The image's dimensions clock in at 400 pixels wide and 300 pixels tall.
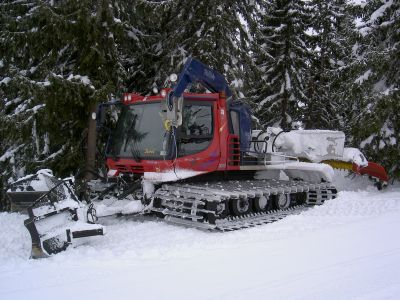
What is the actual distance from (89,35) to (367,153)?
371 inches

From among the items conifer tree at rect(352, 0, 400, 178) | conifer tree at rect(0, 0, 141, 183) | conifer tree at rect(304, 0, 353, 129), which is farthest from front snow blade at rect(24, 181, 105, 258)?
conifer tree at rect(304, 0, 353, 129)

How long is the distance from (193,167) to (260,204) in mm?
1898

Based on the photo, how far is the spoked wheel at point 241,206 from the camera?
862 cm

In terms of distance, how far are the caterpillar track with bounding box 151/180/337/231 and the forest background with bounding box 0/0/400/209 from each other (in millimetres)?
3427

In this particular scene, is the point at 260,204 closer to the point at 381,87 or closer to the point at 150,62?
the point at 150,62

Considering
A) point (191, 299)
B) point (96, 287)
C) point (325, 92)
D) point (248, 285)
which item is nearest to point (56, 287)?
point (96, 287)

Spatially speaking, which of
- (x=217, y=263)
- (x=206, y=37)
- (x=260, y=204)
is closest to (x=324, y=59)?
(x=206, y=37)

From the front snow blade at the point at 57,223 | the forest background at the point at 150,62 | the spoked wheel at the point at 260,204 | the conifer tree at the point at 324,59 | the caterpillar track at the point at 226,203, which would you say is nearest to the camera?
the front snow blade at the point at 57,223

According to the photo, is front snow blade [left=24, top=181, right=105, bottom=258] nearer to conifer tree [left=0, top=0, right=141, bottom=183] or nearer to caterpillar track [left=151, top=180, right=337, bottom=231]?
caterpillar track [left=151, top=180, right=337, bottom=231]

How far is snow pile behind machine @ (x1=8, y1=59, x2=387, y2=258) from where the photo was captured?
7926mm

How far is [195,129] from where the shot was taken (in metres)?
8.70

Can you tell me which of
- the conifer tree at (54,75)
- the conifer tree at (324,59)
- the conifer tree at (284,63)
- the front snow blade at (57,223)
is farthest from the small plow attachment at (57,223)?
the conifer tree at (324,59)

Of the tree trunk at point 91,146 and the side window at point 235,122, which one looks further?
the tree trunk at point 91,146

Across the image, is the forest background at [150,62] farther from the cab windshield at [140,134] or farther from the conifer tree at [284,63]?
the cab windshield at [140,134]
